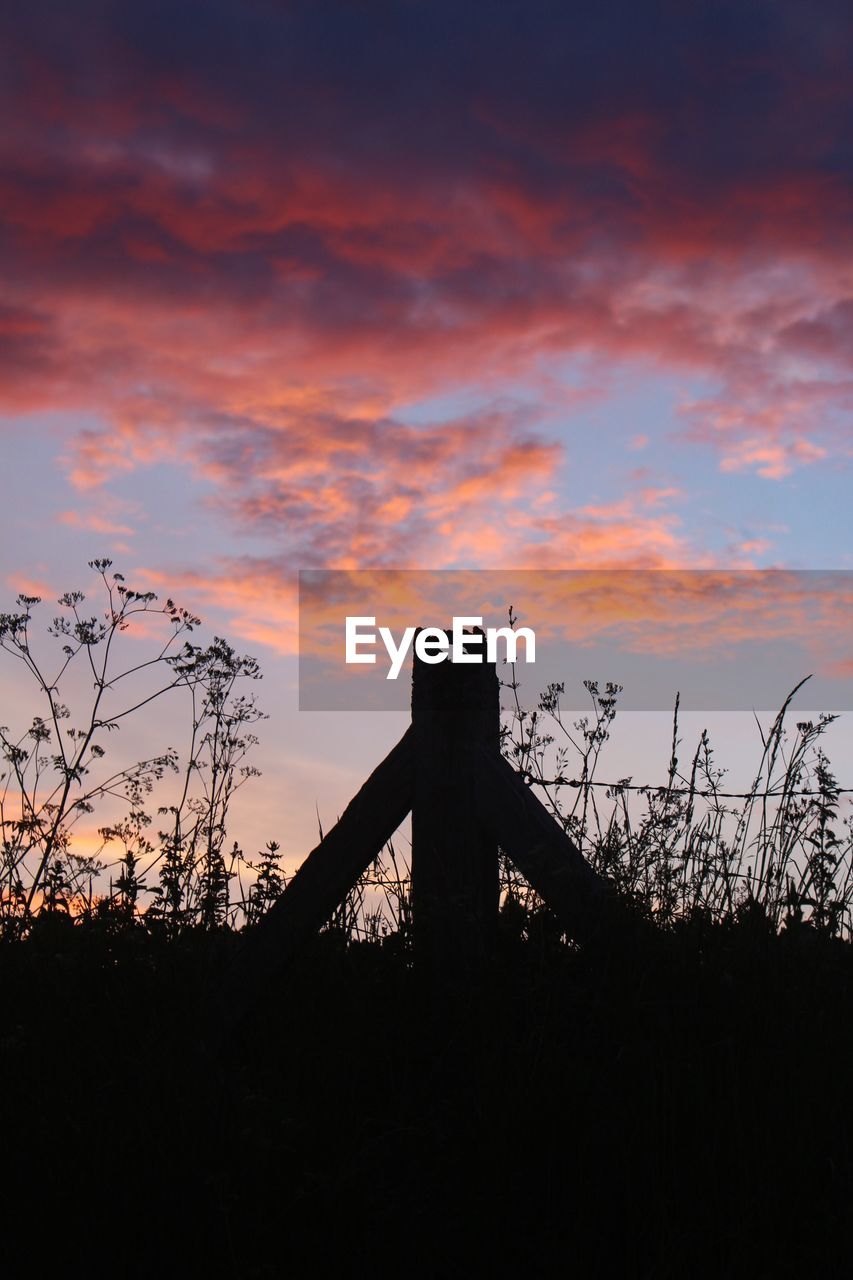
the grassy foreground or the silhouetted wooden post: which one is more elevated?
the silhouetted wooden post

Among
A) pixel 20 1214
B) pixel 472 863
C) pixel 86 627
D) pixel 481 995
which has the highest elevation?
pixel 86 627

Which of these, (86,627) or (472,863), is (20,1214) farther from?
(86,627)

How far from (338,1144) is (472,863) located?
136 cm

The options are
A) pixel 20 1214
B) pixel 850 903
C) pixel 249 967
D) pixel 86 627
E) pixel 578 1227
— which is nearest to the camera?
pixel 578 1227

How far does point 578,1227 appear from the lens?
317cm

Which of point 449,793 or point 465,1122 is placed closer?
point 465,1122

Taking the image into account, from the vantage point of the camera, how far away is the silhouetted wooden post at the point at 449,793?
4.61 meters

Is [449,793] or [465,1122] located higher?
[449,793]

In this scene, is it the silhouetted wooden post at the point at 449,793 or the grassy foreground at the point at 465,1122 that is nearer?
the grassy foreground at the point at 465,1122

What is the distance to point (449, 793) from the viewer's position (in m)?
4.65

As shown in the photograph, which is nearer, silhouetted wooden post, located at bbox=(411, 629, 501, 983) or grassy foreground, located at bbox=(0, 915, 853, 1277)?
grassy foreground, located at bbox=(0, 915, 853, 1277)

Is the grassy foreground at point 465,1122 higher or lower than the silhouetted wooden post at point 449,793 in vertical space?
lower

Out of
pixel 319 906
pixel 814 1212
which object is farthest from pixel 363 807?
pixel 814 1212

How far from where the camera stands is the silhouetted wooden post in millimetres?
4613
